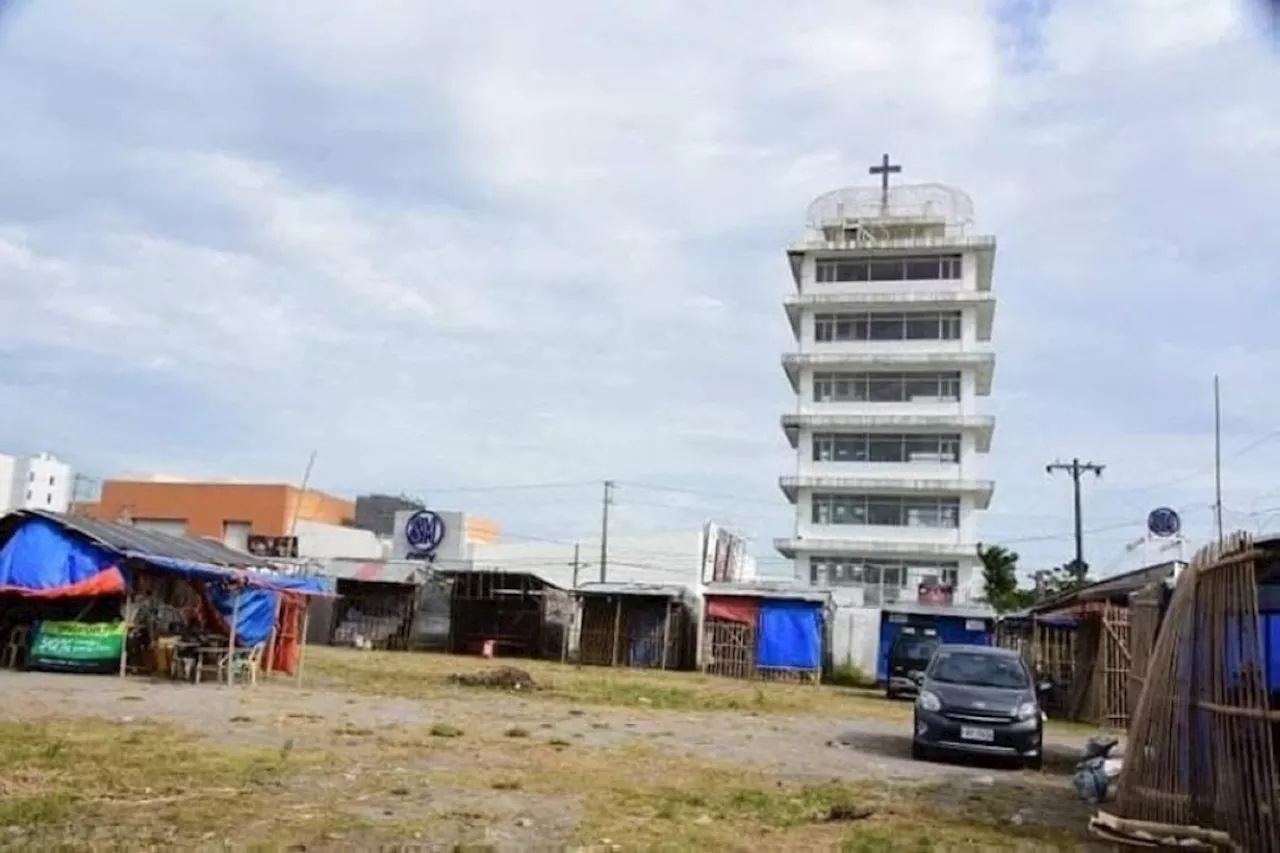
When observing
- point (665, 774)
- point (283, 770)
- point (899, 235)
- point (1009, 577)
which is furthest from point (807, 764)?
point (899, 235)

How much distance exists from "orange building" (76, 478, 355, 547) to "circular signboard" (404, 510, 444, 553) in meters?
12.0

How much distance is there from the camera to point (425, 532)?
175ft

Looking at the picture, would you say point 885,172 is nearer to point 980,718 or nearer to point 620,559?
point 620,559

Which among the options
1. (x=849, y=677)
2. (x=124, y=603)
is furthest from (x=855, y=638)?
(x=124, y=603)

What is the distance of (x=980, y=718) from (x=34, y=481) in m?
64.2

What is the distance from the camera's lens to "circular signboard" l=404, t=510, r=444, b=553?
175 ft

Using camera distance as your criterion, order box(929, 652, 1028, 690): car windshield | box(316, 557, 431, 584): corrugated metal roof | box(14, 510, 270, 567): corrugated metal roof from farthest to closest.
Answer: box(316, 557, 431, 584): corrugated metal roof
box(14, 510, 270, 567): corrugated metal roof
box(929, 652, 1028, 690): car windshield

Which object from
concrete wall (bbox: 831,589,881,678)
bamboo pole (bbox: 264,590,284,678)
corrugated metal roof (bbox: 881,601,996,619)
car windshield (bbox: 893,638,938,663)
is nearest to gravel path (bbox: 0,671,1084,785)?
bamboo pole (bbox: 264,590,284,678)

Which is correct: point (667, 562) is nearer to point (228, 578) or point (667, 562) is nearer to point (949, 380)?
point (949, 380)

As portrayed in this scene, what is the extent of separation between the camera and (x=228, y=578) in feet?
76.2

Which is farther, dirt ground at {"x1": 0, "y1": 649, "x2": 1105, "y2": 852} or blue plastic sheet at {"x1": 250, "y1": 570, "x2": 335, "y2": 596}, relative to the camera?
blue plastic sheet at {"x1": 250, "y1": 570, "x2": 335, "y2": 596}

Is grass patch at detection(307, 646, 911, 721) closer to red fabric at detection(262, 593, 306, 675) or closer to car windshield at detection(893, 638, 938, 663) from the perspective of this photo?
red fabric at detection(262, 593, 306, 675)

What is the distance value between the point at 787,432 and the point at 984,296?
10.8 metres

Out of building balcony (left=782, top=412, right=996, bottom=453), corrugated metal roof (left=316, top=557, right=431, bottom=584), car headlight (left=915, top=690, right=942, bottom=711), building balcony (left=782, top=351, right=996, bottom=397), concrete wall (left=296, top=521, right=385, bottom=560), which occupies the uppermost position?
building balcony (left=782, top=351, right=996, bottom=397)
